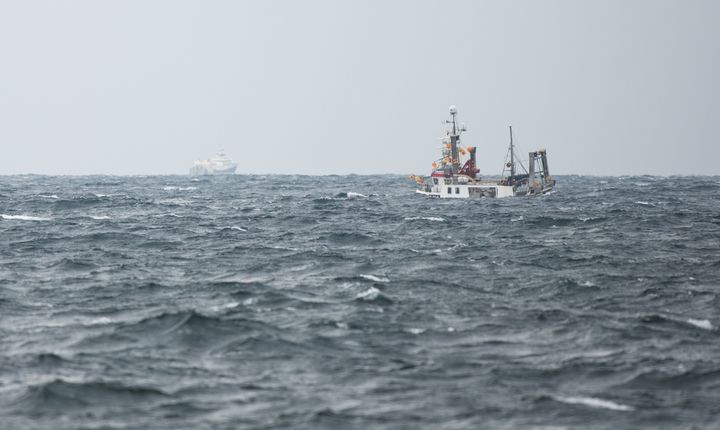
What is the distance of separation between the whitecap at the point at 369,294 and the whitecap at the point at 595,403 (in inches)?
415

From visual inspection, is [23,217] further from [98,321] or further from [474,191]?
[474,191]

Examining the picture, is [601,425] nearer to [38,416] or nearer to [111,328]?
[38,416]

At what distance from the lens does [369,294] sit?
2719 cm

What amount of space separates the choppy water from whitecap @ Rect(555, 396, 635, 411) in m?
0.06

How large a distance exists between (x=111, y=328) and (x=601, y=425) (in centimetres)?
1289

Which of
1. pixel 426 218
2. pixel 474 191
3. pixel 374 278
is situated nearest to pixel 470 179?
pixel 474 191

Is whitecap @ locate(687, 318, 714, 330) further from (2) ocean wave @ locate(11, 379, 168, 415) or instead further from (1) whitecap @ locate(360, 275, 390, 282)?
(2) ocean wave @ locate(11, 379, 168, 415)

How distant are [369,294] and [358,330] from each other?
15.6ft

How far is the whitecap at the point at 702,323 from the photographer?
22.7 metres

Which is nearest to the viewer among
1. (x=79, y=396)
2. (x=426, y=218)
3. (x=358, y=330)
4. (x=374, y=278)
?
(x=79, y=396)

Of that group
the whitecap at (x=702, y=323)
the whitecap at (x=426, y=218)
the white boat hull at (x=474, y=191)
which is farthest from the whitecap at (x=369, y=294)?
the white boat hull at (x=474, y=191)

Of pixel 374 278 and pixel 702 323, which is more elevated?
pixel 374 278

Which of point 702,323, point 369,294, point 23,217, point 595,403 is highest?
point 23,217

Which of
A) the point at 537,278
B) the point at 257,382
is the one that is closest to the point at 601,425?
the point at 257,382
